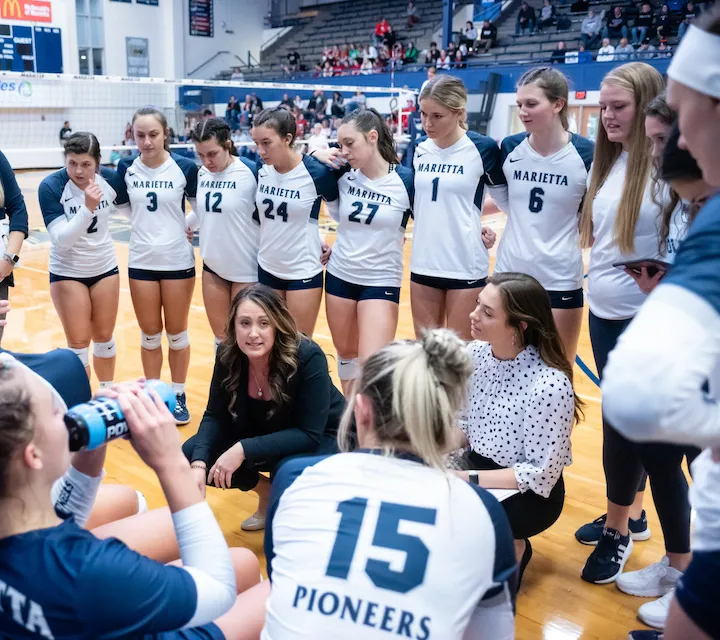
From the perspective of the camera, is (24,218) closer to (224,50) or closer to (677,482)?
(677,482)

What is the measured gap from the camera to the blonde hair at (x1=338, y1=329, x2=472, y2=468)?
155 cm

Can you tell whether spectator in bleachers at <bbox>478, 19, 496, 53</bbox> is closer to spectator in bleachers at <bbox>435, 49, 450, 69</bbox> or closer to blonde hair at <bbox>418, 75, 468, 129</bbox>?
spectator in bleachers at <bbox>435, 49, 450, 69</bbox>

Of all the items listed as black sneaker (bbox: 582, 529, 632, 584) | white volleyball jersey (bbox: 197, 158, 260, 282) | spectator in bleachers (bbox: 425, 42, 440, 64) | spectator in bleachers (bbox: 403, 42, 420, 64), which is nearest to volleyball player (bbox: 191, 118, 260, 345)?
white volleyball jersey (bbox: 197, 158, 260, 282)

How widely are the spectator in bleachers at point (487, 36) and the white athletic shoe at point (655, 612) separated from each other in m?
20.3

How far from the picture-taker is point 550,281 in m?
Result: 3.58

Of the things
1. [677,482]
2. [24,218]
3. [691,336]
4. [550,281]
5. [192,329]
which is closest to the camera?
[691,336]

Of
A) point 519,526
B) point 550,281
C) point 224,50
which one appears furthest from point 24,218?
point 224,50

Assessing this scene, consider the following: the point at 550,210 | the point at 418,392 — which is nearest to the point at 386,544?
the point at 418,392

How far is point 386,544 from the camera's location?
1.42m

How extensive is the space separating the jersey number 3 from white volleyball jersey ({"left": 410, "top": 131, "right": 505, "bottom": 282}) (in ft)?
8.55

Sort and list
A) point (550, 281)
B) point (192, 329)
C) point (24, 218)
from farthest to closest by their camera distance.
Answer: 1. point (192, 329)
2. point (24, 218)
3. point (550, 281)

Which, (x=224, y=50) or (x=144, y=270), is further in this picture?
(x=224, y=50)

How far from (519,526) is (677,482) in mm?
583

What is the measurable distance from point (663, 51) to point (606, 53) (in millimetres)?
1412
